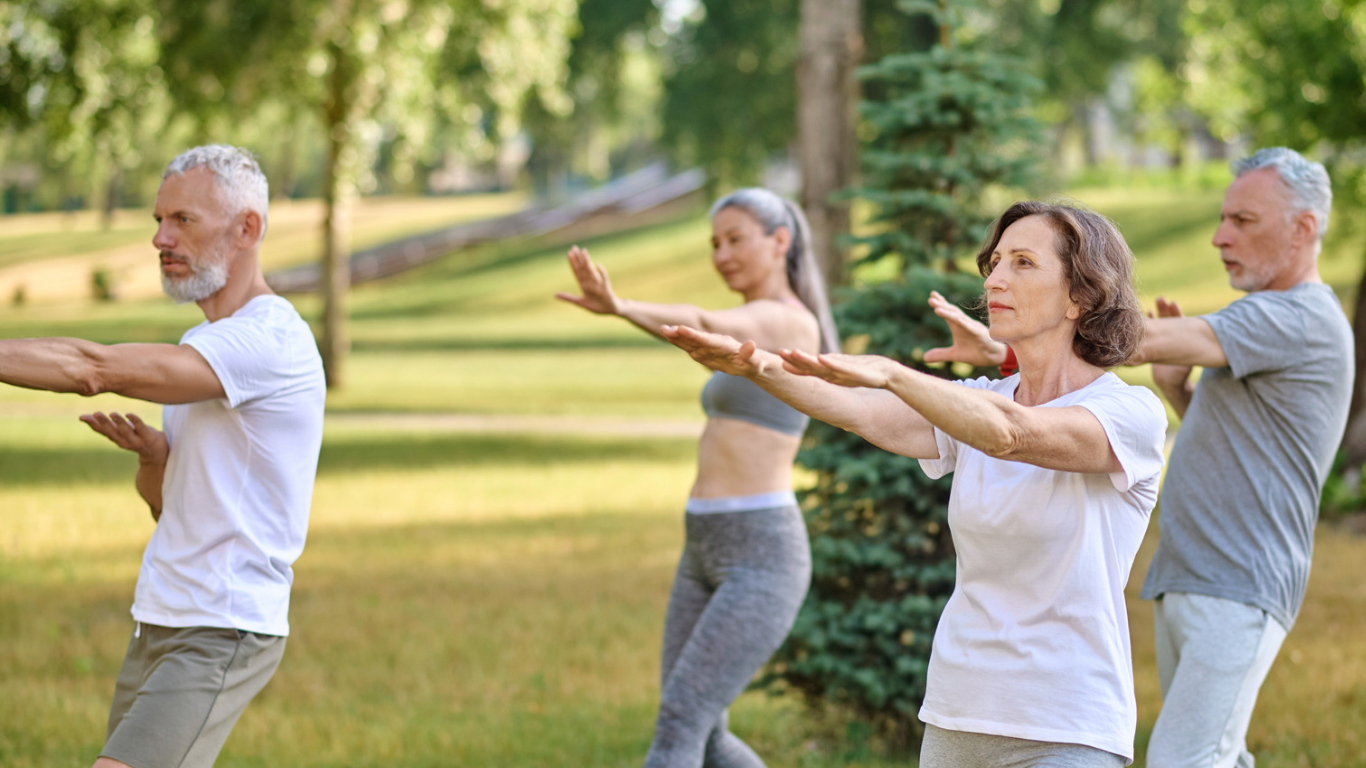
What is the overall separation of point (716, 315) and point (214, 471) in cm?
187

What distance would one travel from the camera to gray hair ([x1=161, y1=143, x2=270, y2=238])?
3.58 meters

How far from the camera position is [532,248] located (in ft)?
204

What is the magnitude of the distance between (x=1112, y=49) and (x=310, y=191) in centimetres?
9662

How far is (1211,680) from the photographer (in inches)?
152

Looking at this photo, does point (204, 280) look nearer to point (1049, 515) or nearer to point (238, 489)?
point (238, 489)

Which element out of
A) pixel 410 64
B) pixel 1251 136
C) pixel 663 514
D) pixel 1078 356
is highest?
pixel 410 64

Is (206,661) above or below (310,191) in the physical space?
below

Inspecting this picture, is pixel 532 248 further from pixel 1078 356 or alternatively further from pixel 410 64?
pixel 1078 356

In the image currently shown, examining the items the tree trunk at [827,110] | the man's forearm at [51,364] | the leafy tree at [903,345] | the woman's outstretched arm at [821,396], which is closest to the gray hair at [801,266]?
the leafy tree at [903,345]

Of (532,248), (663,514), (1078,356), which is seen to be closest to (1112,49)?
(663,514)

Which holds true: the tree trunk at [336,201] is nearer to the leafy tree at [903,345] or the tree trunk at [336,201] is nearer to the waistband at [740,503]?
the leafy tree at [903,345]

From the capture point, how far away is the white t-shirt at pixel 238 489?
338 cm

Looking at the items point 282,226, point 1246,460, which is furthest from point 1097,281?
point 282,226

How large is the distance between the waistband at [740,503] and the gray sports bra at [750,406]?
0.24 meters
